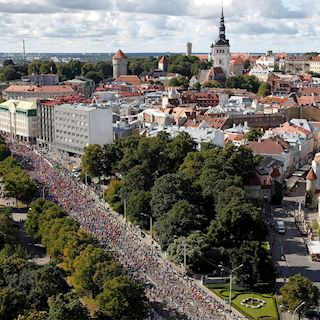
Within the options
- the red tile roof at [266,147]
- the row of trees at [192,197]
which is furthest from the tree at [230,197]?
the red tile roof at [266,147]

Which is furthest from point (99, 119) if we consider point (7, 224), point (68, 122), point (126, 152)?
point (7, 224)

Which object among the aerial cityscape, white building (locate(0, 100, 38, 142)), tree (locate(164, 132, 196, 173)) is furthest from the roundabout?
white building (locate(0, 100, 38, 142))

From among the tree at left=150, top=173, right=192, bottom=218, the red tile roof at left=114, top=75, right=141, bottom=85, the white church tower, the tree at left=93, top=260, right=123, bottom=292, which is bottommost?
the tree at left=93, top=260, right=123, bottom=292

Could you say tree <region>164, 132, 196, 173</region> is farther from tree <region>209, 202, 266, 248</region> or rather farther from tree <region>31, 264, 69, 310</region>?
tree <region>31, 264, 69, 310</region>

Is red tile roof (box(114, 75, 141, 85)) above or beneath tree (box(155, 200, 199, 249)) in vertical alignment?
above

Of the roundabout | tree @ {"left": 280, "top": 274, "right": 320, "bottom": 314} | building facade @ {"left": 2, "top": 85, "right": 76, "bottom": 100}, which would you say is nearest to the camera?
tree @ {"left": 280, "top": 274, "right": 320, "bottom": 314}

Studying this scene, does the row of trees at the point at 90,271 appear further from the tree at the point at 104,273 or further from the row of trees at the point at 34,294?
the row of trees at the point at 34,294

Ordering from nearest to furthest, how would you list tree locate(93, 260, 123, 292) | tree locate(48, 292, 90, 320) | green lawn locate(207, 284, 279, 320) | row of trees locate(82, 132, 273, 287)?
tree locate(48, 292, 90, 320)
tree locate(93, 260, 123, 292)
green lawn locate(207, 284, 279, 320)
row of trees locate(82, 132, 273, 287)
